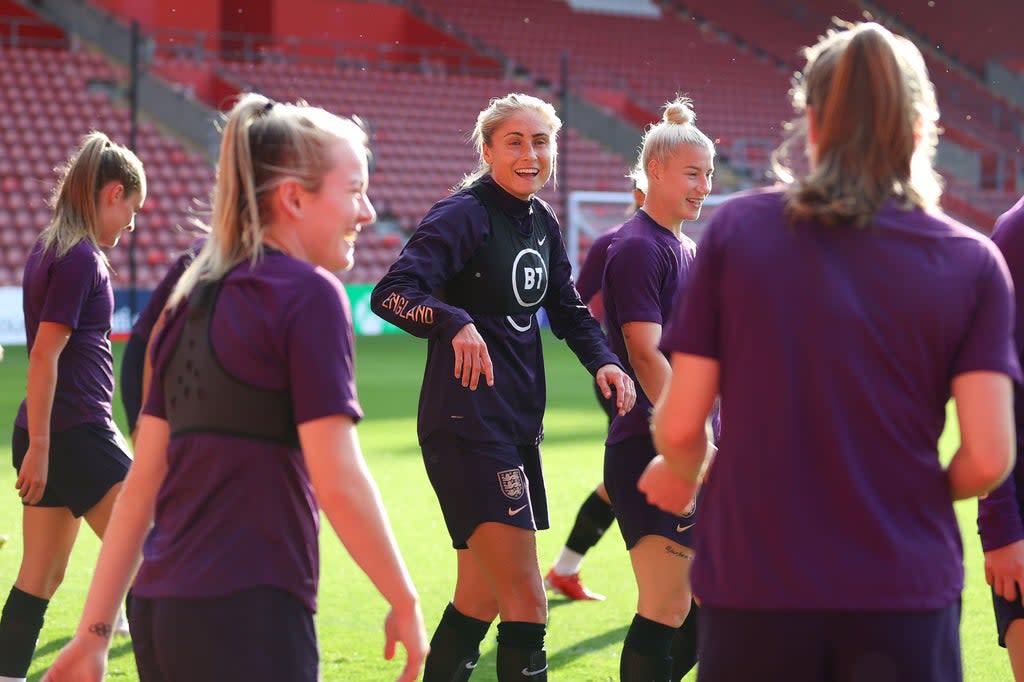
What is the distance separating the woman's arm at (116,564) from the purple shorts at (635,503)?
77.8 inches

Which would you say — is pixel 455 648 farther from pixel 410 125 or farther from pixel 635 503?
pixel 410 125

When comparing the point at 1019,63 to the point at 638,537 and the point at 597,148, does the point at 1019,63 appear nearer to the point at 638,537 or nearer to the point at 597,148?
the point at 597,148

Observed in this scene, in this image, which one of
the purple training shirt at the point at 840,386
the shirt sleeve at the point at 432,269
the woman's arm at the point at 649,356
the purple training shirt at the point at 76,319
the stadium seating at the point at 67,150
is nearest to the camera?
the purple training shirt at the point at 840,386

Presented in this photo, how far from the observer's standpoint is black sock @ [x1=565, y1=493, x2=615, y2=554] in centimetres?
634

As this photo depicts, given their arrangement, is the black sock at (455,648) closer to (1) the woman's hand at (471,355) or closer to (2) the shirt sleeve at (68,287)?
(1) the woman's hand at (471,355)

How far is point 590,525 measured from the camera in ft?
20.8

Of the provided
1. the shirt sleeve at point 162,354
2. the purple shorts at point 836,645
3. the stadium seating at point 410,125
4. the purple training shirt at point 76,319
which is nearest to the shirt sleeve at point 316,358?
the shirt sleeve at point 162,354

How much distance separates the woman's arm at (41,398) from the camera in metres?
4.22

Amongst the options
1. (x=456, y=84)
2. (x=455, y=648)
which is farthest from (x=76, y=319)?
(x=456, y=84)

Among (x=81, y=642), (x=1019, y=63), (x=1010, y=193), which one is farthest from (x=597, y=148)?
(x=81, y=642)

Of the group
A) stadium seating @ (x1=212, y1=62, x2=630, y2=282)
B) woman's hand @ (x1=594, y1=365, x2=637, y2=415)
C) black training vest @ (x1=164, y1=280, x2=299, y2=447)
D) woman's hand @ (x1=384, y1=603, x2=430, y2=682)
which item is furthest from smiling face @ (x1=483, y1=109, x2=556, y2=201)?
stadium seating @ (x1=212, y1=62, x2=630, y2=282)

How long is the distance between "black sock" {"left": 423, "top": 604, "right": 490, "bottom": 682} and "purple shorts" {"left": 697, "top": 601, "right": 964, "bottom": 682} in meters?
2.21

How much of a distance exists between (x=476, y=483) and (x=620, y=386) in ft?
1.68

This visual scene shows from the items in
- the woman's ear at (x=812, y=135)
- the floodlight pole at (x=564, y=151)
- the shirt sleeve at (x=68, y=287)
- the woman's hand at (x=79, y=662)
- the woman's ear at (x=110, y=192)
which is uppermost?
the woman's ear at (x=812, y=135)
